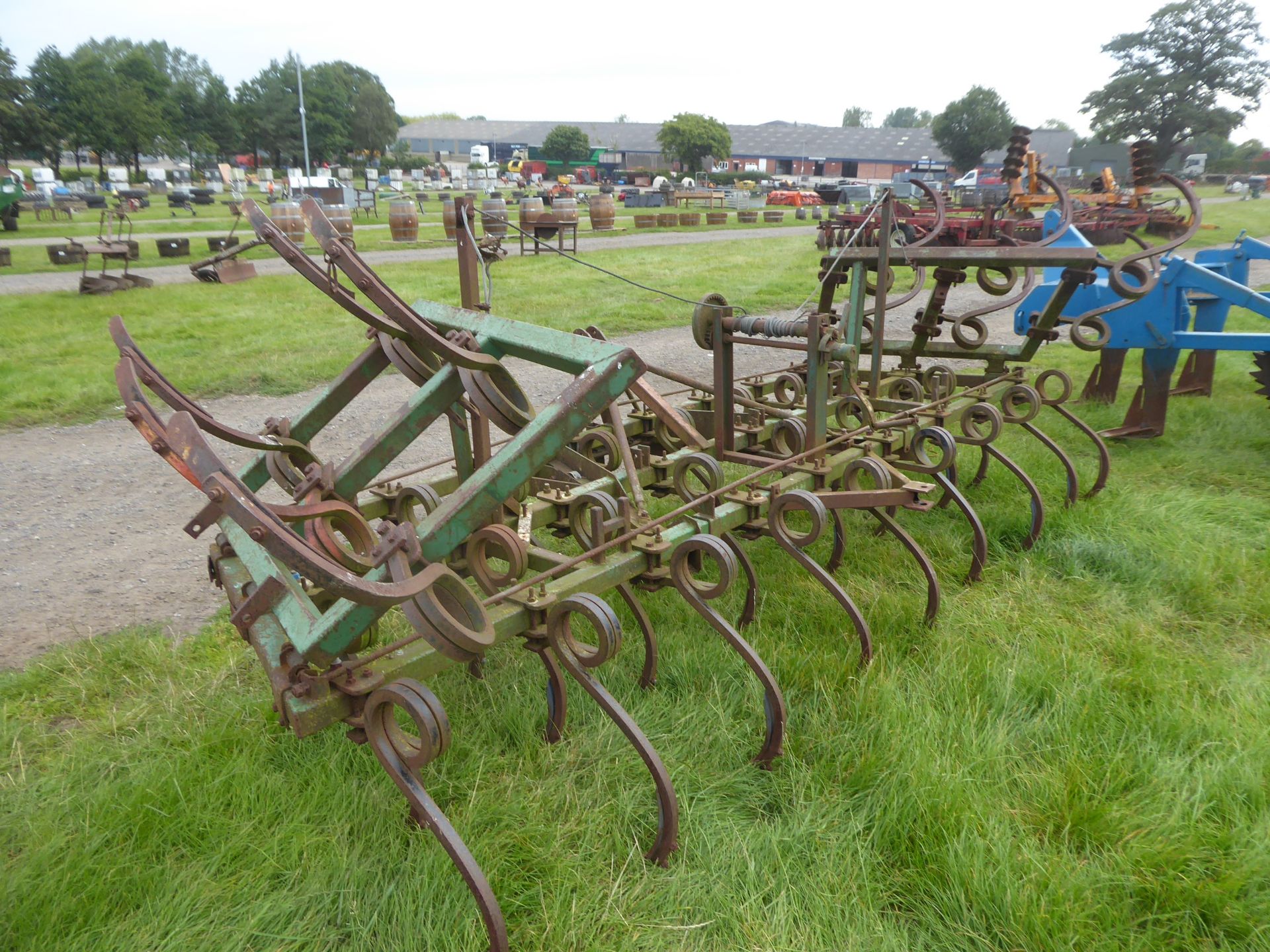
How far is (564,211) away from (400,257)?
3.23m

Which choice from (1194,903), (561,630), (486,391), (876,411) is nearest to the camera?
(1194,903)

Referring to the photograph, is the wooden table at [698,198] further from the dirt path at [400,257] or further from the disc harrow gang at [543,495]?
the disc harrow gang at [543,495]

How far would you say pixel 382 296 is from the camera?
7.79 feet

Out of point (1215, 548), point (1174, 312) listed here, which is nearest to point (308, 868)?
point (1215, 548)

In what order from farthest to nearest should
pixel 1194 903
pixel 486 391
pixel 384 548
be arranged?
pixel 486 391 < pixel 1194 903 < pixel 384 548

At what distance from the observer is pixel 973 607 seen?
3467 millimetres

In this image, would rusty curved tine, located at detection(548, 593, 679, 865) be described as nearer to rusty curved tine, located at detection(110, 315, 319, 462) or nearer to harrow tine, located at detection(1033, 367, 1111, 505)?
rusty curved tine, located at detection(110, 315, 319, 462)

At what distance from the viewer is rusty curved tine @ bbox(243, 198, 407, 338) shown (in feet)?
7.34

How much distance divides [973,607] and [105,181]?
50072 millimetres

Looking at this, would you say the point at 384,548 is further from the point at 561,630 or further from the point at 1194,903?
the point at 1194,903

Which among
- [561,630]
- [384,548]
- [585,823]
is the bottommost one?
[585,823]

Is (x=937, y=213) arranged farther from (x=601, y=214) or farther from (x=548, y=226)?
(x=601, y=214)

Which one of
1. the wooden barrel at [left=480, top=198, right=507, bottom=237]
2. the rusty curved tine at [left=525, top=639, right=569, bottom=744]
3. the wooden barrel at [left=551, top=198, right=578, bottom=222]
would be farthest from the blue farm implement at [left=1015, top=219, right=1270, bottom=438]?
the wooden barrel at [left=551, top=198, right=578, bottom=222]

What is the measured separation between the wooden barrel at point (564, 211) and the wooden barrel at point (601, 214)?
432cm
